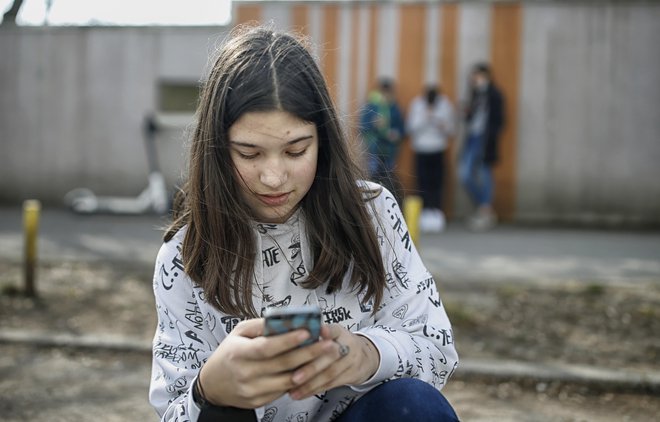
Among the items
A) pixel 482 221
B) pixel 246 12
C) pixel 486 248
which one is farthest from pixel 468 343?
pixel 246 12

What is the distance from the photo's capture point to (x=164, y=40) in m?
12.6

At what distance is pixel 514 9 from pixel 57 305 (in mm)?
7672

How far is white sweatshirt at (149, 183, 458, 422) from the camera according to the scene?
86.3 inches

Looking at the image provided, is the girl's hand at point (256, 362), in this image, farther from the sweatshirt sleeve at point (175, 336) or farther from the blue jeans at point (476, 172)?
the blue jeans at point (476, 172)

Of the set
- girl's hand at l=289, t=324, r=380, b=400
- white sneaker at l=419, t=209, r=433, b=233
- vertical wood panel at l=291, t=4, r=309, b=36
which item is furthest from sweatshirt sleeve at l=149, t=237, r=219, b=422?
vertical wood panel at l=291, t=4, r=309, b=36

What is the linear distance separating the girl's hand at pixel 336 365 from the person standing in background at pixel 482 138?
8.88 m

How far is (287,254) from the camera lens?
229cm

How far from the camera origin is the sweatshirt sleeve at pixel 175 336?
7.03ft

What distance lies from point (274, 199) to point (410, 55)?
32.1 feet

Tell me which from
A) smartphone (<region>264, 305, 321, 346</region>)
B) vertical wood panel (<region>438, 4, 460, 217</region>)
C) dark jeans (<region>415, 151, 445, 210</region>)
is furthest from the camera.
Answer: vertical wood panel (<region>438, 4, 460, 217</region>)

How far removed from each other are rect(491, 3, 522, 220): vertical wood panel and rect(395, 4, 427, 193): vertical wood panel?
0.94m

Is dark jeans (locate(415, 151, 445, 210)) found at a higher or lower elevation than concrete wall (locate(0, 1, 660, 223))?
lower

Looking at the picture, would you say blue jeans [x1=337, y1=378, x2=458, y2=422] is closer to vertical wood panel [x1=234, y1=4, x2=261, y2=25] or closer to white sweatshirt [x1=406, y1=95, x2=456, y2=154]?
white sweatshirt [x1=406, y1=95, x2=456, y2=154]

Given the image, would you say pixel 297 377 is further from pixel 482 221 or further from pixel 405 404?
pixel 482 221
